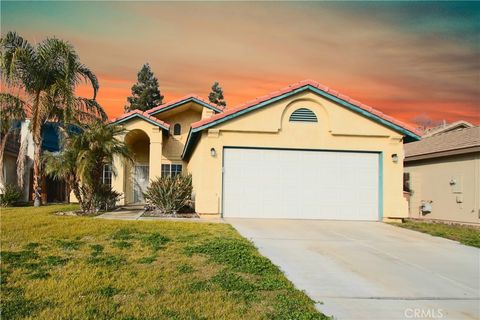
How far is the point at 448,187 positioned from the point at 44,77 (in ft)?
59.0

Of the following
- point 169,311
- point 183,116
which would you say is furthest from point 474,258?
point 183,116

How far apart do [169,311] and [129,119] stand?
55.3ft

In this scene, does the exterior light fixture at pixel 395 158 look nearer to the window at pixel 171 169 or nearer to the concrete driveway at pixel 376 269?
the concrete driveway at pixel 376 269

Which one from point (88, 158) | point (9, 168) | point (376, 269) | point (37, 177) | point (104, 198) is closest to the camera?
point (376, 269)

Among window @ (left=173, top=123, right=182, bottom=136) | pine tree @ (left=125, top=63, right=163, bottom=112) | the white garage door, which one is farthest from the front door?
pine tree @ (left=125, top=63, right=163, bottom=112)

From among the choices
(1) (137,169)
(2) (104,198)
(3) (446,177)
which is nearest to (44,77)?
(2) (104,198)

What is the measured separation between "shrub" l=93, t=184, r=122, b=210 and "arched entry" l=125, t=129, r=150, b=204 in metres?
4.90

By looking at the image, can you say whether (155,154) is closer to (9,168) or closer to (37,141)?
(37,141)

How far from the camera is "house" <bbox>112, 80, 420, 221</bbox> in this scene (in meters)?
14.8

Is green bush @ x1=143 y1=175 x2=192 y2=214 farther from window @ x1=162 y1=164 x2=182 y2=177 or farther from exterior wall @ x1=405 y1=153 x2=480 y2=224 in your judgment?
exterior wall @ x1=405 y1=153 x2=480 y2=224

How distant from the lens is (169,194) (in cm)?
1512

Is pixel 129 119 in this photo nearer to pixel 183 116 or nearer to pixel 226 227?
pixel 183 116

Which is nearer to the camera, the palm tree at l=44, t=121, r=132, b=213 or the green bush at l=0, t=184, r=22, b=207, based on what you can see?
the palm tree at l=44, t=121, r=132, b=213

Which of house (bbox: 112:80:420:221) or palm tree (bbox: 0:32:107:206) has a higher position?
palm tree (bbox: 0:32:107:206)
